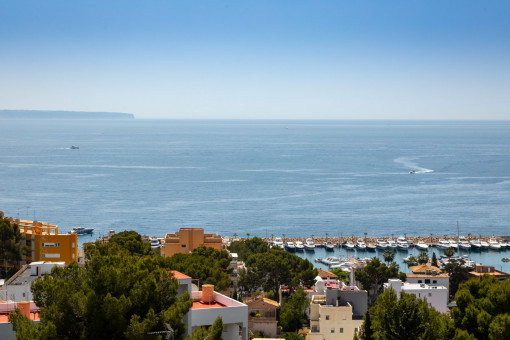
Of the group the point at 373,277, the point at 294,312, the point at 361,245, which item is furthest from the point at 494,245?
the point at 294,312

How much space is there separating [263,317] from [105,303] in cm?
1415

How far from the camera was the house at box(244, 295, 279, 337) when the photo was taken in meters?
22.7

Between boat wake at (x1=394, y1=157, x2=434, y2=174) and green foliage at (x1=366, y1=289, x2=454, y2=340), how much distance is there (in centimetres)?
8246

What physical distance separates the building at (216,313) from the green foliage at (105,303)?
Answer: 756mm

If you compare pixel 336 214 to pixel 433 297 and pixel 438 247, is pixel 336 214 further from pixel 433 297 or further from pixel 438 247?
pixel 433 297

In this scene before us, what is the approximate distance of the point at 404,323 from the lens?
1251 centimetres

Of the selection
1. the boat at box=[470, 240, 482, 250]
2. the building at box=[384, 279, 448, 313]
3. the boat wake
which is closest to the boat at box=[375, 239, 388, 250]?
the boat at box=[470, 240, 482, 250]

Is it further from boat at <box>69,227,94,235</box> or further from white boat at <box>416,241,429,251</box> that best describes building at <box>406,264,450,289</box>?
boat at <box>69,227,94,235</box>

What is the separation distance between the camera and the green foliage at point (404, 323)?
1248cm

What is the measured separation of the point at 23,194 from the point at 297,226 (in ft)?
94.2

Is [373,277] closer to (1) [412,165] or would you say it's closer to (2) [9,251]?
(2) [9,251]

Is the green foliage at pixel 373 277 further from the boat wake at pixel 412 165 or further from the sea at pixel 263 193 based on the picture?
the boat wake at pixel 412 165

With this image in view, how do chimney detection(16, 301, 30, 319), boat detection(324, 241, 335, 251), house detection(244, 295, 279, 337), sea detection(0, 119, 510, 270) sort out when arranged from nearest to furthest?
1. chimney detection(16, 301, 30, 319)
2. house detection(244, 295, 279, 337)
3. boat detection(324, 241, 335, 251)
4. sea detection(0, 119, 510, 270)

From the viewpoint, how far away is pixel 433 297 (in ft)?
85.3
